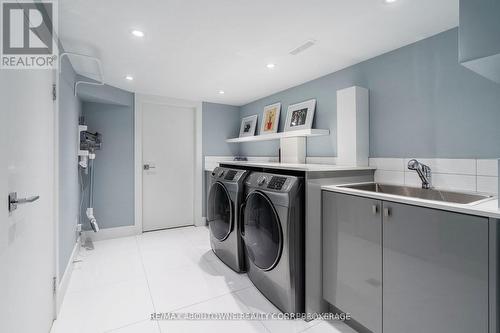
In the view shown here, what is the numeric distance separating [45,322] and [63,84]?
1.80m

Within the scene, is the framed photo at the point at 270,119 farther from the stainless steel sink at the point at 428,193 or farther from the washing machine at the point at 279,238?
the stainless steel sink at the point at 428,193

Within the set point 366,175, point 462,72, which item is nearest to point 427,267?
point 366,175

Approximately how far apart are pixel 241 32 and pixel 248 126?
7.24 ft

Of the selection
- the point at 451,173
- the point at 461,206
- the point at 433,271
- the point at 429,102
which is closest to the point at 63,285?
the point at 433,271

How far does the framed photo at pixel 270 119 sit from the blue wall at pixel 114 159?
76.0 inches

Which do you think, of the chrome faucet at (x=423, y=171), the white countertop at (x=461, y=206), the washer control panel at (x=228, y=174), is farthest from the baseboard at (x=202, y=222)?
the chrome faucet at (x=423, y=171)

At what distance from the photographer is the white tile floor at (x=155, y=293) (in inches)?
63.8

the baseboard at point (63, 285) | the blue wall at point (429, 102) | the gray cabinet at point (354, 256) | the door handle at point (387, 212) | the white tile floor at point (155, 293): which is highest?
the blue wall at point (429, 102)

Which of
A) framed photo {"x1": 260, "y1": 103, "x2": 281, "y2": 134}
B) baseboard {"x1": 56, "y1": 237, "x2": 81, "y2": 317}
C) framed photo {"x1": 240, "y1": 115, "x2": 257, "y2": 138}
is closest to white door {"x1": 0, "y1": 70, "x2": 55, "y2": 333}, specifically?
baseboard {"x1": 56, "y1": 237, "x2": 81, "y2": 317}

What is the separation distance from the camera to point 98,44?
6.46 feet

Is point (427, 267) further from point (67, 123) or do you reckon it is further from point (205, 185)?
point (205, 185)

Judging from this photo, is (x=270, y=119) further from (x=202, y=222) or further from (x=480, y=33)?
(x=480, y=33)

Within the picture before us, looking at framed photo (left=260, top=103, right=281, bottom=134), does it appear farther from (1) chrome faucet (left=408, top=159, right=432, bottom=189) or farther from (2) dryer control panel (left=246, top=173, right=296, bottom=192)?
(1) chrome faucet (left=408, top=159, right=432, bottom=189)

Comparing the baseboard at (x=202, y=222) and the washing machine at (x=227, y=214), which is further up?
the washing machine at (x=227, y=214)
